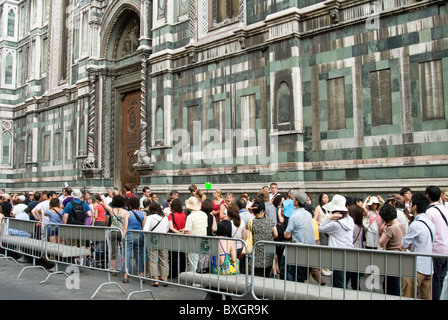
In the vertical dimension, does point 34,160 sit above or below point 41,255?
above

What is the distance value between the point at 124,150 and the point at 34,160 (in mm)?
8508

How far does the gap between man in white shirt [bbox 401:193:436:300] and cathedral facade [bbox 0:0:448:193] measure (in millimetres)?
5370

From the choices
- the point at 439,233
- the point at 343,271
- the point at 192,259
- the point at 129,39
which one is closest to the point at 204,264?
the point at 192,259

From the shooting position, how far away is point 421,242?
5.66 meters

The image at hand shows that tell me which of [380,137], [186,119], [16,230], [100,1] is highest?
[100,1]

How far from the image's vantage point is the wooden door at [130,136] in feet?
69.6

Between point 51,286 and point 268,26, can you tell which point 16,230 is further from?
point 268,26

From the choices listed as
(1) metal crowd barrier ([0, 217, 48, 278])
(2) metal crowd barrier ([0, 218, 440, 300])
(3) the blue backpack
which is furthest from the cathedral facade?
(1) metal crowd barrier ([0, 217, 48, 278])

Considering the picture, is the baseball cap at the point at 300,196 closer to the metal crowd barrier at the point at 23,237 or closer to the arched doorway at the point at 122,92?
the metal crowd barrier at the point at 23,237

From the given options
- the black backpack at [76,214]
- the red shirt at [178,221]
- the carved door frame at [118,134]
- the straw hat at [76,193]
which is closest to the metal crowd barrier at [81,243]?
the black backpack at [76,214]

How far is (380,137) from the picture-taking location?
12.0 metres

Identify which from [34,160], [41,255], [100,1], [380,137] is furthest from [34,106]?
[380,137]

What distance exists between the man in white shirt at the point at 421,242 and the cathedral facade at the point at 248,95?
5370mm

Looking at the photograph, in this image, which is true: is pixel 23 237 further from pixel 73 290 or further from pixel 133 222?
pixel 133 222
